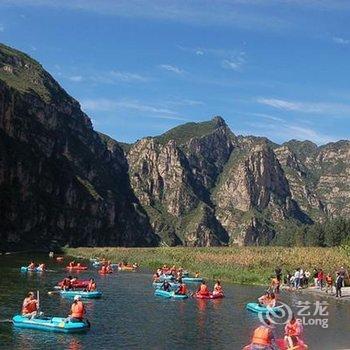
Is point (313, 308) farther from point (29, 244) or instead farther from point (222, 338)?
point (29, 244)

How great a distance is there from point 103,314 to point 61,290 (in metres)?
13.4

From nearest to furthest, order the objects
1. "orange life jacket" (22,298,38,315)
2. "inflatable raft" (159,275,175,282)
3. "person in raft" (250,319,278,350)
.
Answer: "person in raft" (250,319,278,350), "orange life jacket" (22,298,38,315), "inflatable raft" (159,275,175,282)

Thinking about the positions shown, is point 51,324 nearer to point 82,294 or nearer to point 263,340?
point 263,340

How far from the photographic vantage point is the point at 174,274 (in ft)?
250

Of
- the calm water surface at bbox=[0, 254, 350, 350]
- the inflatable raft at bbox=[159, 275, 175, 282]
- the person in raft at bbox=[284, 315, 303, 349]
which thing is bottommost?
the calm water surface at bbox=[0, 254, 350, 350]

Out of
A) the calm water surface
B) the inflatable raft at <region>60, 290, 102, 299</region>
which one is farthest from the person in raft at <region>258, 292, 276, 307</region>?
the inflatable raft at <region>60, 290, 102, 299</region>

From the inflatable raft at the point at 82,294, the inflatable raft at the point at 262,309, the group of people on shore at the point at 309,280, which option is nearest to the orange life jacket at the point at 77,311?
the inflatable raft at the point at 82,294

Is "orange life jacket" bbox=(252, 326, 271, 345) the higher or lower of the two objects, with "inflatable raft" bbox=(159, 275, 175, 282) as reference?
higher

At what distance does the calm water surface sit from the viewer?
33.7 metres

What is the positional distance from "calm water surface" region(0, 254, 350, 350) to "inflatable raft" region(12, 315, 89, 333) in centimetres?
54

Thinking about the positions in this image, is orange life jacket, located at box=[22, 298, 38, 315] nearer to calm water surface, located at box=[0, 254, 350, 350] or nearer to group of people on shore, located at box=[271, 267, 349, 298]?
calm water surface, located at box=[0, 254, 350, 350]

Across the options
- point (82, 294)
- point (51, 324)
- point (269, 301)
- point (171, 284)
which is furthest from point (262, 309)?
point (171, 284)

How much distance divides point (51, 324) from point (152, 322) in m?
8.28

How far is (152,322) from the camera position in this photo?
135 feet
